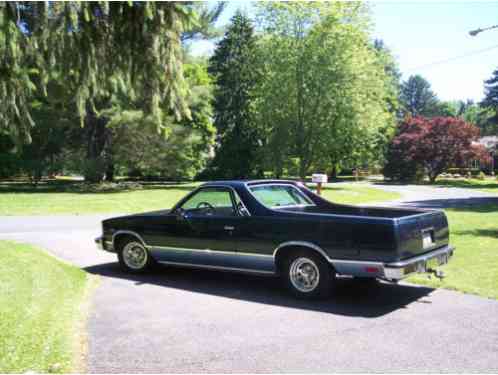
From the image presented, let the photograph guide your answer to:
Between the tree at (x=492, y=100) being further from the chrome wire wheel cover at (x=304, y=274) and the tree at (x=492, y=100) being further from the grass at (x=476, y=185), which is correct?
the chrome wire wheel cover at (x=304, y=274)

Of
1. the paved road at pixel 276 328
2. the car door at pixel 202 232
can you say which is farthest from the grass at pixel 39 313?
the car door at pixel 202 232

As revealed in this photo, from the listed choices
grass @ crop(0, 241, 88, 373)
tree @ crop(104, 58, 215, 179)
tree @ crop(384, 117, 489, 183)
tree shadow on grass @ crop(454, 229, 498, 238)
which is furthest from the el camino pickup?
tree @ crop(384, 117, 489, 183)

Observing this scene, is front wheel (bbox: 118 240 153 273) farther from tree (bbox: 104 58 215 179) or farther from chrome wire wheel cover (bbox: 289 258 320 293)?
tree (bbox: 104 58 215 179)

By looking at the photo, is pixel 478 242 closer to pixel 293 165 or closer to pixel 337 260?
pixel 337 260

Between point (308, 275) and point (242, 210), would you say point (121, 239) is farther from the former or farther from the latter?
point (308, 275)

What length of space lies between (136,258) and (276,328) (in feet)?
12.3

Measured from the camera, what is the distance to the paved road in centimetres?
473

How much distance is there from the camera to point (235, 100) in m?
52.6

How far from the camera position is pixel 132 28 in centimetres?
759

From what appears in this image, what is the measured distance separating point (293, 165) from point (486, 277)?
39306mm

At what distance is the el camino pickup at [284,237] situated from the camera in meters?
6.52

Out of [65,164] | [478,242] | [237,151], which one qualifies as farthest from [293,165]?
[478,242]

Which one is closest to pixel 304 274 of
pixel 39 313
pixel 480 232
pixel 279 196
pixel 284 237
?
pixel 284 237

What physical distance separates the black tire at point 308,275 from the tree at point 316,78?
1257 inches
